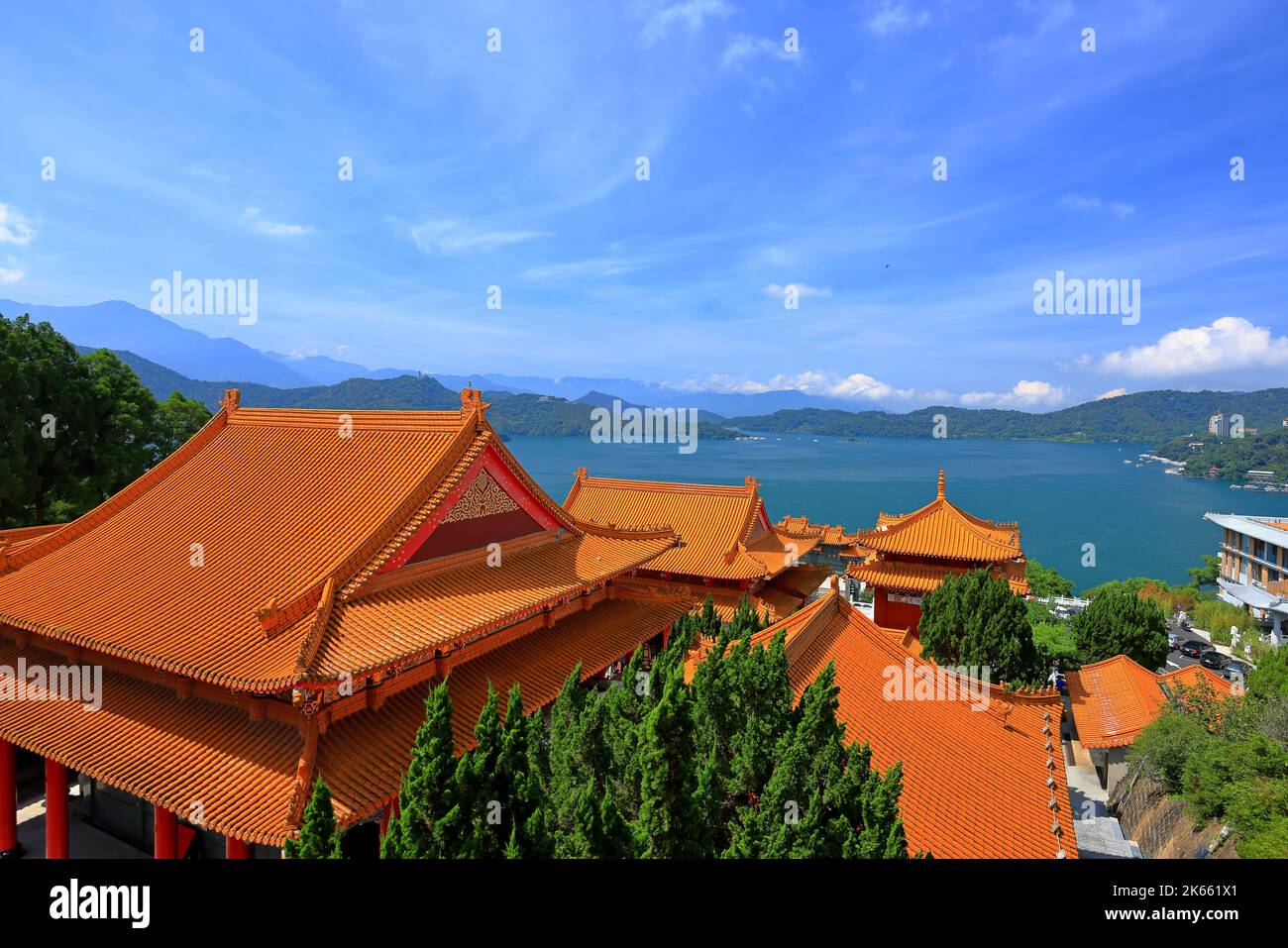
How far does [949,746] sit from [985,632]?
9.40 metres

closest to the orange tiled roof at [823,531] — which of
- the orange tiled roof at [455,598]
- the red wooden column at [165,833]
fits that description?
the orange tiled roof at [455,598]

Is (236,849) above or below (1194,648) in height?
above

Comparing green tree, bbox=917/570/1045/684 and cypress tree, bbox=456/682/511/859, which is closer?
cypress tree, bbox=456/682/511/859

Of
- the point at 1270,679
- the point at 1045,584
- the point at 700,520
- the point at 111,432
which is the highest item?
the point at 111,432

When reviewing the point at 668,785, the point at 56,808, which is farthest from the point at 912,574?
the point at 56,808

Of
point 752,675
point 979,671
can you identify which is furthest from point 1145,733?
point 752,675

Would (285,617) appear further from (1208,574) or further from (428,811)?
(1208,574)

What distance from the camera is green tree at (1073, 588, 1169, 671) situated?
21312mm

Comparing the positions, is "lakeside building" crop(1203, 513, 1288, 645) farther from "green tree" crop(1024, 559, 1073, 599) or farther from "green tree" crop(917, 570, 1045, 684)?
"green tree" crop(917, 570, 1045, 684)

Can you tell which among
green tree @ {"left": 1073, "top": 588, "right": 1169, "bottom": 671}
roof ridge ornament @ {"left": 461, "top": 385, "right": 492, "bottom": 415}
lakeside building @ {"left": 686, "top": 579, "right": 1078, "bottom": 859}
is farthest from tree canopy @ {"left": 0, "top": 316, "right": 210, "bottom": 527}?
green tree @ {"left": 1073, "top": 588, "right": 1169, "bottom": 671}

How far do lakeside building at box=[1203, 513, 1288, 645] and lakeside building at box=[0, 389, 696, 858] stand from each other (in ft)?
151

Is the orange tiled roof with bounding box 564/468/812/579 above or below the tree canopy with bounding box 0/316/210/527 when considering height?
below

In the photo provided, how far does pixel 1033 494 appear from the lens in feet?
380
